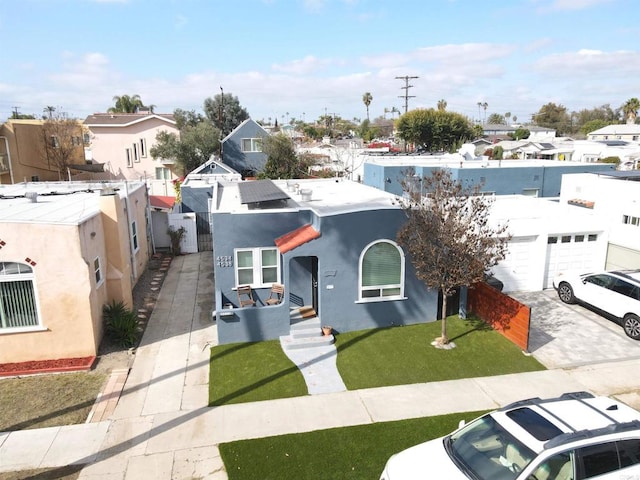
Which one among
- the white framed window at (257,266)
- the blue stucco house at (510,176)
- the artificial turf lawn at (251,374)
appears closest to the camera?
the artificial turf lawn at (251,374)

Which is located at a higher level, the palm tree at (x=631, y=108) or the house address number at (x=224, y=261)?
the palm tree at (x=631, y=108)

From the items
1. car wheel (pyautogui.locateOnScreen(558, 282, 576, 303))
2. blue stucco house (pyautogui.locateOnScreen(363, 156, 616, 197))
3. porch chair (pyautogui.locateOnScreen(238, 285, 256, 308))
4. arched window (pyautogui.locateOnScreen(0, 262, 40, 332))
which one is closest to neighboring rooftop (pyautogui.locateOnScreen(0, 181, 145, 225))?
arched window (pyautogui.locateOnScreen(0, 262, 40, 332))

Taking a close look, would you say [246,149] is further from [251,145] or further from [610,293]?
[610,293]

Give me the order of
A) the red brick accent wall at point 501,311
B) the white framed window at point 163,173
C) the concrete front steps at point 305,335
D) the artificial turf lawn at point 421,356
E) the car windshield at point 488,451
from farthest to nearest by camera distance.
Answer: the white framed window at point 163,173, the concrete front steps at point 305,335, the red brick accent wall at point 501,311, the artificial turf lawn at point 421,356, the car windshield at point 488,451

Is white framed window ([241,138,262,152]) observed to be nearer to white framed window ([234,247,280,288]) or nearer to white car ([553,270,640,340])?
white framed window ([234,247,280,288])

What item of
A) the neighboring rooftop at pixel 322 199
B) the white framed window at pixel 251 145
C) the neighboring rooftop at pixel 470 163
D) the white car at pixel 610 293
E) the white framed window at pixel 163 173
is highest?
the white framed window at pixel 251 145

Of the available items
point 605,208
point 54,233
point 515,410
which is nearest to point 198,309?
point 54,233

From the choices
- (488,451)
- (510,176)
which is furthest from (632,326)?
(510,176)

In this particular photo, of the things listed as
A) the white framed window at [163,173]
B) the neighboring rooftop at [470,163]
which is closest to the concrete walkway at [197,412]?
the neighboring rooftop at [470,163]

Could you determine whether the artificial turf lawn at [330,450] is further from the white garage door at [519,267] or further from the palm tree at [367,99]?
the palm tree at [367,99]
